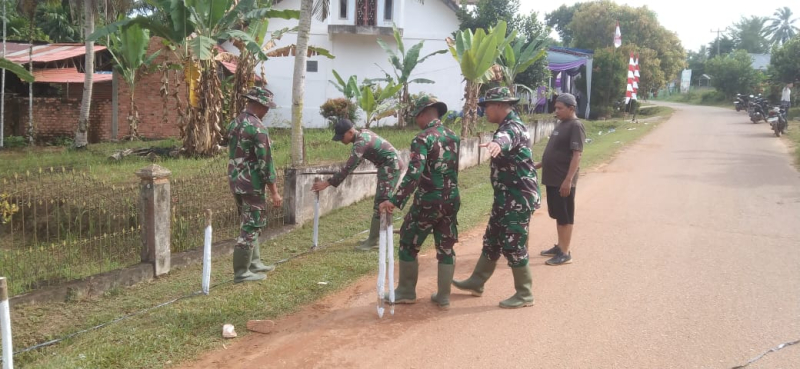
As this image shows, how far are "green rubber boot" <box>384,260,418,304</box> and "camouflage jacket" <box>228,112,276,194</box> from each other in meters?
1.50

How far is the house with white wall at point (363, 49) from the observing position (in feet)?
71.2

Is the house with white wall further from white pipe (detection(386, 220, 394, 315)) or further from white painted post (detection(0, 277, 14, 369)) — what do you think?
white painted post (detection(0, 277, 14, 369))

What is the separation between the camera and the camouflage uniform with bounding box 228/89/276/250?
537 cm

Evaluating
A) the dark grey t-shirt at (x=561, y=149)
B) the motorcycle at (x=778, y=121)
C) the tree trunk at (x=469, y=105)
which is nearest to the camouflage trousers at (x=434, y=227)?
the dark grey t-shirt at (x=561, y=149)

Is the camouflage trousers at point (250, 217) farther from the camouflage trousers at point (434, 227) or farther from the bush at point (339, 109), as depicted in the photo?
the bush at point (339, 109)

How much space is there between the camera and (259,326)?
4539 millimetres

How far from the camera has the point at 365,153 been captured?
5.69 metres

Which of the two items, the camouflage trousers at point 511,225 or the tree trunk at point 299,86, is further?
the tree trunk at point 299,86

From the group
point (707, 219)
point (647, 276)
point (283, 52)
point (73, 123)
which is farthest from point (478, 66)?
point (73, 123)

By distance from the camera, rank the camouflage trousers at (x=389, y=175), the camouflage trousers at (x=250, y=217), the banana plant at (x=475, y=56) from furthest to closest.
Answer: the banana plant at (x=475, y=56), the camouflage trousers at (x=389, y=175), the camouflage trousers at (x=250, y=217)

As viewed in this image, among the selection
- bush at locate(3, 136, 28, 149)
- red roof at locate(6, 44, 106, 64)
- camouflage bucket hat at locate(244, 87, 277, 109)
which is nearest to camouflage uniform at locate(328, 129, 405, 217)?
camouflage bucket hat at locate(244, 87, 277, 109)

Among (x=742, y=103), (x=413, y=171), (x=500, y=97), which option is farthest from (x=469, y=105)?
(x=742, y=103)

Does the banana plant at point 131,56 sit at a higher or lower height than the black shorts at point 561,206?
higher

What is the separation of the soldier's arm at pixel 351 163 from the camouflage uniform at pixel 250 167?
0.57 meters
